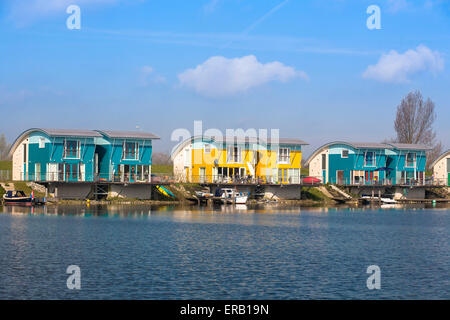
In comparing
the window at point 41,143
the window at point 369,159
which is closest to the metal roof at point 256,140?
the window at point 369,159

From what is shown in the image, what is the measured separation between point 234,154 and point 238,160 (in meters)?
0.94

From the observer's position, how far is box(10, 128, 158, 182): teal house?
71688 millimetres

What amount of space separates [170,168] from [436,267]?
78157 mm

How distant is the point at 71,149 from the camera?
72.7 metres

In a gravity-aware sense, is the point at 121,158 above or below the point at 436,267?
above

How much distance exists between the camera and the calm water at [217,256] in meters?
25.7

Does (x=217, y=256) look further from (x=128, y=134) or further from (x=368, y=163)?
(x=368, y=163)

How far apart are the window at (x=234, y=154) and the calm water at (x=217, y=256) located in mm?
24980

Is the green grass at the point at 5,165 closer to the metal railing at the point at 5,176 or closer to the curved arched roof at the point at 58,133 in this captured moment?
the metal railing at the point at 5,176

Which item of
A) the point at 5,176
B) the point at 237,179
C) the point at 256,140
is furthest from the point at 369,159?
the point at 5,176
